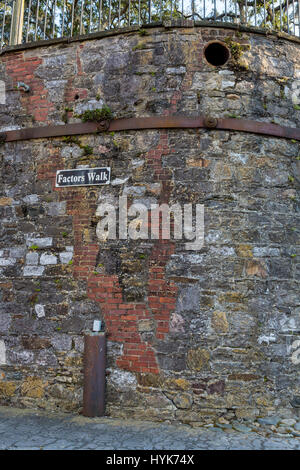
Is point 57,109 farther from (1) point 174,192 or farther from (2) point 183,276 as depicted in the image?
(2) point 183,276

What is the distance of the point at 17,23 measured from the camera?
6.24 m

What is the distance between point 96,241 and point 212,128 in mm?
1972

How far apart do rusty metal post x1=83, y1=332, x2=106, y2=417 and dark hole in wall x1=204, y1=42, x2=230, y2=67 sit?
369 cm

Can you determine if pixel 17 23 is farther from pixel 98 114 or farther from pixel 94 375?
pixel 94 375

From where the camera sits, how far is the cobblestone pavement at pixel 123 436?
13.2 feet

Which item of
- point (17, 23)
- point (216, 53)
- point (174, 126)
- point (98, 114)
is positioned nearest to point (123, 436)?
point (174, 126)

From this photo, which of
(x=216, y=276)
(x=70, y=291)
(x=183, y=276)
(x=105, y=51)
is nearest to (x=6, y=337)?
(x=70, y=291)

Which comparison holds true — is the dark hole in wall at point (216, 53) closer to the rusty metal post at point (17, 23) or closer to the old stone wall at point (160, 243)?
the old stone wall at point (160, 243)

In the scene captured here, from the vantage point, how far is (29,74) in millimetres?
5719

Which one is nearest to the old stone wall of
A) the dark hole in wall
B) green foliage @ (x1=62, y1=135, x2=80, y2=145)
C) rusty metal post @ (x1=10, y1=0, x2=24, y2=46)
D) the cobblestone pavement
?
green foliage @ (x1=62, y1=135, x2=80, y2=145)

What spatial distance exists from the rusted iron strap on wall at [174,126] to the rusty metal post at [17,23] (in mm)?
1789

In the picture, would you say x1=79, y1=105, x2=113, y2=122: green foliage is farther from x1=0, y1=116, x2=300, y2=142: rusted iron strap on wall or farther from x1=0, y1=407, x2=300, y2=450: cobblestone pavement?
x1=0, y1=407, x2=300, y2=450: cobblestone pavement
